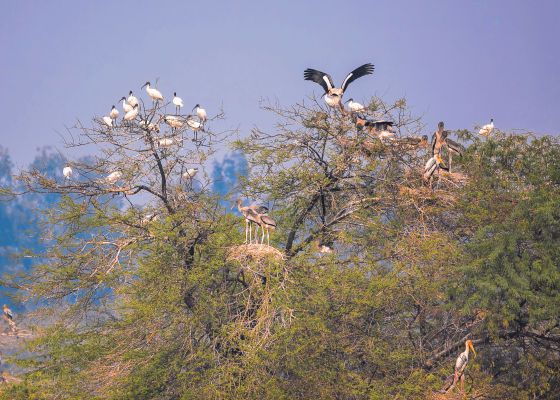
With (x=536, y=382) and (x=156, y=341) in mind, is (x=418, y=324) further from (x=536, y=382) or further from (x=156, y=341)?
(x=156, y=341)

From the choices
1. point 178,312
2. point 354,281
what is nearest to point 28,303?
point 178,312

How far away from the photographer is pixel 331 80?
593 inches

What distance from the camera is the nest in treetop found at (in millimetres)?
9102

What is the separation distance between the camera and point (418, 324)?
39.7ft

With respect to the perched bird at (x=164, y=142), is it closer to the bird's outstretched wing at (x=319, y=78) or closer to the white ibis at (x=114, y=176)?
the white ibis at (x=114, y=176)

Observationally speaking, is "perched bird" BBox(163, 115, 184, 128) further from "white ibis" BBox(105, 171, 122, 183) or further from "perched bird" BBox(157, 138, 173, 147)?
"white ibis" BBox(105, 171, 122, 183)

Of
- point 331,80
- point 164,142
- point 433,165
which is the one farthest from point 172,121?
point 433,165

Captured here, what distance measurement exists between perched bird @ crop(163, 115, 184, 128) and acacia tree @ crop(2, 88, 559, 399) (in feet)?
0.52

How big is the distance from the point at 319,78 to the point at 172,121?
569 cm

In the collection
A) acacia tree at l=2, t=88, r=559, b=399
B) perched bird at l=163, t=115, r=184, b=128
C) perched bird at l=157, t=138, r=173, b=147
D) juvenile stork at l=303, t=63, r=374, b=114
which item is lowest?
acacia tree at l=2, t=88, r=559, b=399

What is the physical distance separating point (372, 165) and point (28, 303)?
9.07m

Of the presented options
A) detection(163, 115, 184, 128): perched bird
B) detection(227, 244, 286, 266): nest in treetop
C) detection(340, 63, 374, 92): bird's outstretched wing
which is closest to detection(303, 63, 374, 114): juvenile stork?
detection(340, 63, 374, 92): bird's outstretched wing

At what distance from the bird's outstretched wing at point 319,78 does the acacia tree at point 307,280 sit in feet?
5.69

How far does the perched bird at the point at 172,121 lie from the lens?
1201cm
